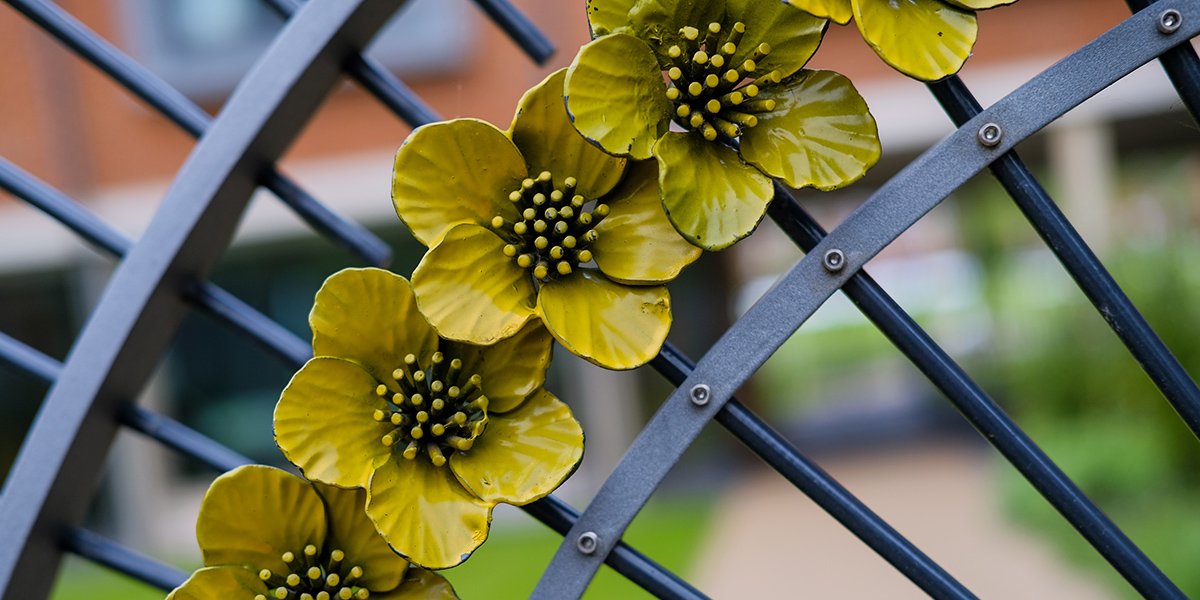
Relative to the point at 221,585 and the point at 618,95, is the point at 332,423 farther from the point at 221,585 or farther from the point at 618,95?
the point at 618,95

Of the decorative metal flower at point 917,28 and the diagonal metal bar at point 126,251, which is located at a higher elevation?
the decorative metal flower at point 917,28

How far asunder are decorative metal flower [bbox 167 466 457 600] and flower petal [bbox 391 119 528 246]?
192mm

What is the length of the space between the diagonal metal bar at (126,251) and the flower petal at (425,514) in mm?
319

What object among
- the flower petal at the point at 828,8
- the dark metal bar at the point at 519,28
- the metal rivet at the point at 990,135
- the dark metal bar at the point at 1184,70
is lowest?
the metal rivet at the point at 990,135

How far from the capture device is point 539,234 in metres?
0.65

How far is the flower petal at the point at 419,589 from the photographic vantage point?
0.71 m

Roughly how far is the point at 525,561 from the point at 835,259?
279 inches

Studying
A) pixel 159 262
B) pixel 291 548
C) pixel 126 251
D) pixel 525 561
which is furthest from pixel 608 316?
pixel 525 561

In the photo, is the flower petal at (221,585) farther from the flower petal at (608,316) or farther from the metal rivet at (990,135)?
the metal rivet at (990,135)

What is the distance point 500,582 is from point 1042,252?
7669mm

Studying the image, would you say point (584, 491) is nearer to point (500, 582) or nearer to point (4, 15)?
point (500, 582)

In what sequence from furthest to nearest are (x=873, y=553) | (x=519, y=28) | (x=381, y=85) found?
(x=873, y=553) < (x=519, y=28) < (x=381, y=85)

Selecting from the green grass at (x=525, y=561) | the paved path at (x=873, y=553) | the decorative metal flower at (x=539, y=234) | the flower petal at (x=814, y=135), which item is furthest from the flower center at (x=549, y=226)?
the green grass at (x=525, y=561)

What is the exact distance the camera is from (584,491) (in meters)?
8.98
